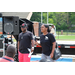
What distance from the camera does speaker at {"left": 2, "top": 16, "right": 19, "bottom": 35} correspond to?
5.94m

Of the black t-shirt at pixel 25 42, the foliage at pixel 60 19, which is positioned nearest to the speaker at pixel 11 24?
the black t-shirt at pixel 25 42

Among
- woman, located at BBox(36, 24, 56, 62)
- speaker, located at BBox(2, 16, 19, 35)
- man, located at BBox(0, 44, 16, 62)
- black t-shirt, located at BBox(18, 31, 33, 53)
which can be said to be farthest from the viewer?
speaker, located at BBox(2, 16, 19, 35)

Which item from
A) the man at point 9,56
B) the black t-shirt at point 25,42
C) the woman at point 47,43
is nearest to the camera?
the man at point 9,56

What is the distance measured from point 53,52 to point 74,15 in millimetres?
57052

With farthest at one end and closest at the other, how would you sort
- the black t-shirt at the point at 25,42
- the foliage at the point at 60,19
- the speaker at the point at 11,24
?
the foliage at the point at 60,19
the speaker at the point at 11,24
the black t-shirt at the point at 25,42

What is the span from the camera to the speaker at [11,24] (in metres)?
5.94

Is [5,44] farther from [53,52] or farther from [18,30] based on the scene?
[53,52]

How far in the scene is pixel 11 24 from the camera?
235 inches

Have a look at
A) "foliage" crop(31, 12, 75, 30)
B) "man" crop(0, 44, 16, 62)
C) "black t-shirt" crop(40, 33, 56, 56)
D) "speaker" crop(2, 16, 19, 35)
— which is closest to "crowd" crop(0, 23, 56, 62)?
"black t-shirt" crop(40, 33, 56, 56)

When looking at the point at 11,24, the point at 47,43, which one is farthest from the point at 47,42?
the point at 11,24

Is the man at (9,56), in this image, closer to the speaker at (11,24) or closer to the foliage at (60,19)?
the speaker at (11,24)

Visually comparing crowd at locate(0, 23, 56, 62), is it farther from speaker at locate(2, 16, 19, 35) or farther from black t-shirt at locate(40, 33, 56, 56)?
speaker at locate(2, 16, 19, 35)

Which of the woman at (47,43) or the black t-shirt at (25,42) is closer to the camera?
the woman at (47,43)

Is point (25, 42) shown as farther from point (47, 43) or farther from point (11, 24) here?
point (11, 24)
